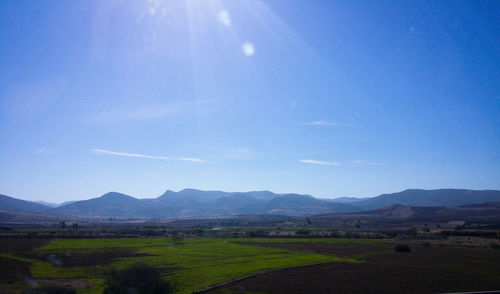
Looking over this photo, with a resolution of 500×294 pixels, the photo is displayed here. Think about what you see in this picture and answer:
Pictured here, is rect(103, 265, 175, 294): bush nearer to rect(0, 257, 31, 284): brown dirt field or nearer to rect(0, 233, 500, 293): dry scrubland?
rect(0, 233, 500, 293): dry scrubland

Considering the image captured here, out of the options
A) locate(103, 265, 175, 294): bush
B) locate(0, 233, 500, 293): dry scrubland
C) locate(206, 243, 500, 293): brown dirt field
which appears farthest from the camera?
locate(0, 233, 500, 293): dry scrubland

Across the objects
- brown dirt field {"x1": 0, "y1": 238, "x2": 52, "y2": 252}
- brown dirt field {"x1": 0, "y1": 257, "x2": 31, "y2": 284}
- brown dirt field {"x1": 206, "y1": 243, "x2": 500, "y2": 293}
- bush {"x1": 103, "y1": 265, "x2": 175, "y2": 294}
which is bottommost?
brown dirt field {"x1": 206, "y1": 243, "x2": 500, "y2": 293}

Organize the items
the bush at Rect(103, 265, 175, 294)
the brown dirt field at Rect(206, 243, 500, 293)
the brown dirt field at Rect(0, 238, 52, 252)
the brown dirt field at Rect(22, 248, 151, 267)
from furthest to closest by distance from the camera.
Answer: the brown dirt field at Rect(0, 238, 52, 252) < the brown dirt field at Rect(22, 248, 151, 267) < the brown dirt field at Rect(206, 243, 500, 293) < the bush at Rect(103, 265, 175, 294)

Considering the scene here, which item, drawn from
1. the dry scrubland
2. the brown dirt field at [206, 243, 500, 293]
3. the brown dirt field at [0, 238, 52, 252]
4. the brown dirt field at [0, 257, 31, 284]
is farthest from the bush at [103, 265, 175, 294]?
the brown dirt field at [0, 238, 52, 252]

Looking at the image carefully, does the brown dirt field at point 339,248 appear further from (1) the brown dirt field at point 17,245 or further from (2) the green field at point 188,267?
(1) the brown dirt field at point 17,245

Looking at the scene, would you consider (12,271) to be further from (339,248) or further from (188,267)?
(339,248)

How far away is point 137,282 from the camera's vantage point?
22625 millimetres

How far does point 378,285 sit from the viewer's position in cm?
3200

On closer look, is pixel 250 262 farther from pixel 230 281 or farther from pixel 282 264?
pixel 230 281

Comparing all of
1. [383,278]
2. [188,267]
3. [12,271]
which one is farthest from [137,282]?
[383,278]

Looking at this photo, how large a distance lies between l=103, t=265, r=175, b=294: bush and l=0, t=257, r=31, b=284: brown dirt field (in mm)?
15184

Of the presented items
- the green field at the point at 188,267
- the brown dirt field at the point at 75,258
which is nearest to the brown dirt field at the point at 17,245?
the brown dirt field at the point at 75,258

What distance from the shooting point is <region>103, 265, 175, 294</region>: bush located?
22.5m

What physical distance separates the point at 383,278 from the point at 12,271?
38.9 m
